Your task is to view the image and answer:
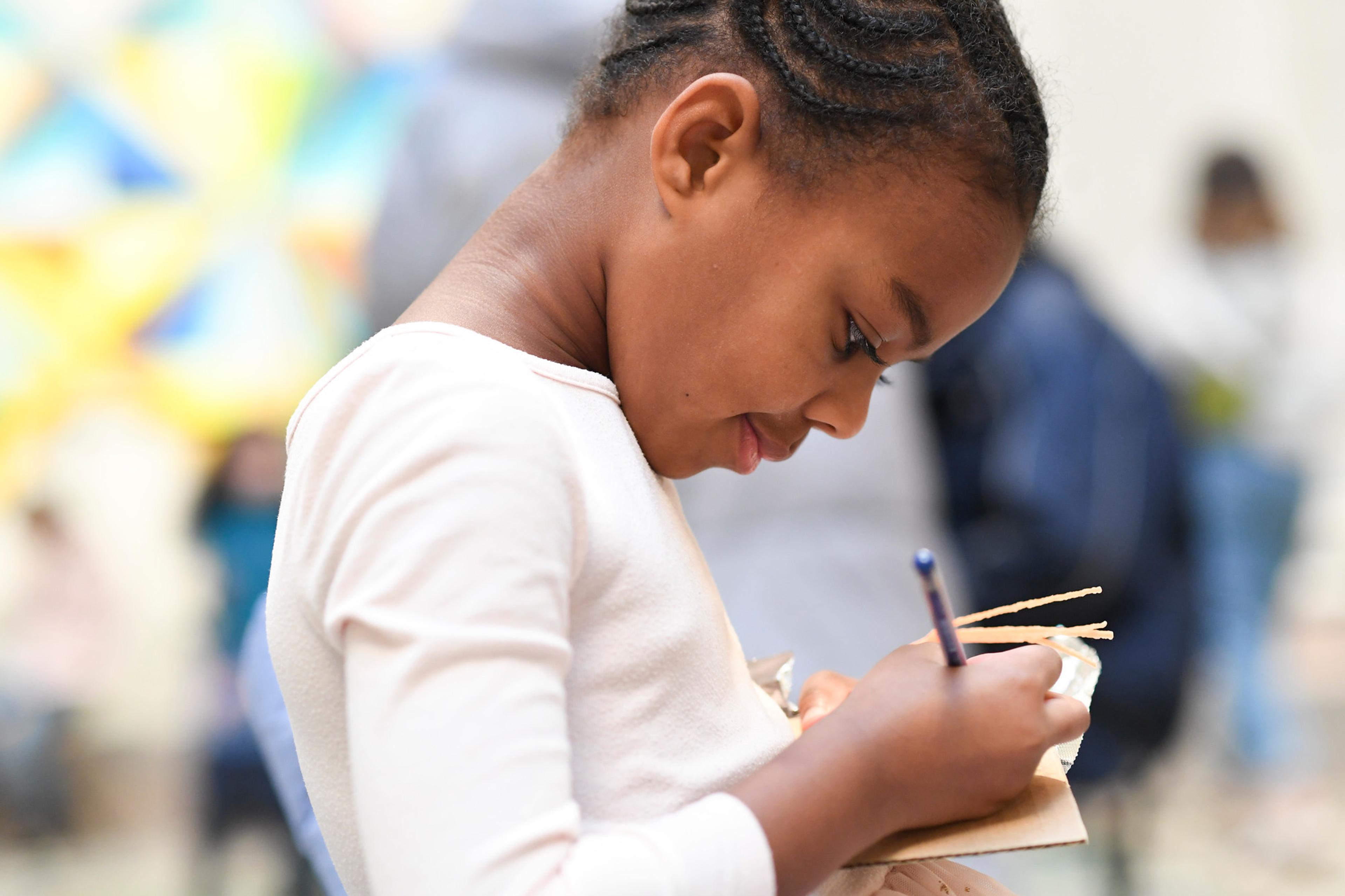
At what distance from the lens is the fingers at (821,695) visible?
737 mm

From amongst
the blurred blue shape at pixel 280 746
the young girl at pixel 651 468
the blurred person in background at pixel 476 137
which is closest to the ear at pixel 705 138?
the young girl at pixel 651 468

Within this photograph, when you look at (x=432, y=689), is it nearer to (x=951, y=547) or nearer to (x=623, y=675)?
(x=623, y=675)

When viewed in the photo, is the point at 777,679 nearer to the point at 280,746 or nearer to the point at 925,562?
the point at 925,562

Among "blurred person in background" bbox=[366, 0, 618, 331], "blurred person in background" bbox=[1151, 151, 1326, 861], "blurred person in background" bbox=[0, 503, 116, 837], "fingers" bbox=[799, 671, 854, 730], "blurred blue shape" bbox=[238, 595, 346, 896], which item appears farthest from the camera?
"blurred person in background" bbox=[1151, 151, 1326, 861]

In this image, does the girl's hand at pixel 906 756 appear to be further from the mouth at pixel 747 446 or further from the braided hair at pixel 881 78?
the braided hair at pixel 881 78

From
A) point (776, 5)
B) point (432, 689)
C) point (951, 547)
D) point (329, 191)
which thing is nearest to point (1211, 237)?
point (951, 547)

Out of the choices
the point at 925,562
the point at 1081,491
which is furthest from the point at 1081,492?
the point at 925,562

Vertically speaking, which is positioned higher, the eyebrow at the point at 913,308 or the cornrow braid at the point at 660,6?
the cornrow braid at the point at 660,6

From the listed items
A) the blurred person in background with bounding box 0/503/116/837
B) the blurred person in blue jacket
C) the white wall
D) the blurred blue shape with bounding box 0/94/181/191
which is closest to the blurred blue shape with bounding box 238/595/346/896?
the blurred person in blue jacket

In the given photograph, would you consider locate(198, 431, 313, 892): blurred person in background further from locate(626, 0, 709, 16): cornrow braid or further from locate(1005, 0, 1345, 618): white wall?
locate(1005, 0, 1345, 618): white wall

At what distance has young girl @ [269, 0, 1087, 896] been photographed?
0.51 meters

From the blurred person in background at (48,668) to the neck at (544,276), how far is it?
2.51 meters

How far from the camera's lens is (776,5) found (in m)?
0.65

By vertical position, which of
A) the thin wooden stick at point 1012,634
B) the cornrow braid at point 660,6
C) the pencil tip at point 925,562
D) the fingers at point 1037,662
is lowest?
the thin wooden stick at point 1012,634
